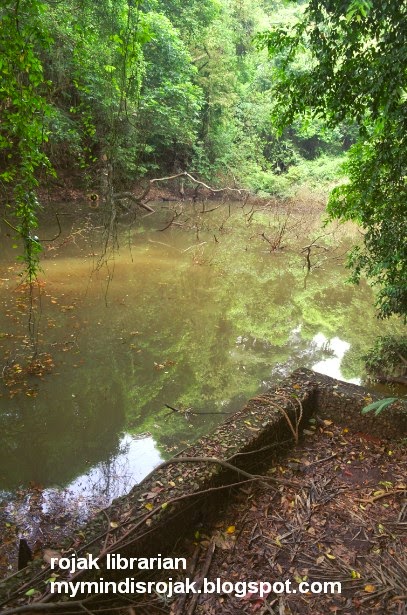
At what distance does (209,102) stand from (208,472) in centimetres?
2376

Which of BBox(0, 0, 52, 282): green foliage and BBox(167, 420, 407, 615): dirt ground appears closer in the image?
BBox(167, 420, 407, 615): dirt ground

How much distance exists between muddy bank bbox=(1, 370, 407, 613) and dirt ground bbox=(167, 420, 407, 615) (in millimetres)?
143

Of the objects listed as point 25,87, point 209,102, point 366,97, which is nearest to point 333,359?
point 366,97

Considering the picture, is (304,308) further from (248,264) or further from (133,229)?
(133,229)

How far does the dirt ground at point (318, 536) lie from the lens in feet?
6.82

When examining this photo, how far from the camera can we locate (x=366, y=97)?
177 inches

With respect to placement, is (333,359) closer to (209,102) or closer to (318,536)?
(318,536)

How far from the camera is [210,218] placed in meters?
19.0

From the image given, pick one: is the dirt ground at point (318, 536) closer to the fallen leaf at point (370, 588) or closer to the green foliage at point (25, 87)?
the fallen leaf at point (370, 588)

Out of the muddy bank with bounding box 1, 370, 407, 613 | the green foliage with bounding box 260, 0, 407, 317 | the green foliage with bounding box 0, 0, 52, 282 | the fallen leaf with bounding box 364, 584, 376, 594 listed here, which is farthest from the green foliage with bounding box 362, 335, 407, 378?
the green foliage with bounding box 0, 0, 52, 282

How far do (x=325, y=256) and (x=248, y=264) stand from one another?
3.31 m

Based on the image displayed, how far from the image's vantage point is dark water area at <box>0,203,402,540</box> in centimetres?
447

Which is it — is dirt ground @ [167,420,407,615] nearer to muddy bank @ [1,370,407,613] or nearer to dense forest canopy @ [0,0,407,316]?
muddy bank @ [1,370,407,613]

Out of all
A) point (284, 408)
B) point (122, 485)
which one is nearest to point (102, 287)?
point (122, 485)
